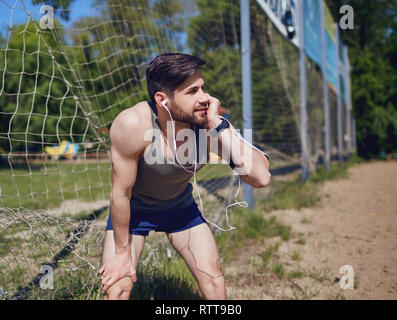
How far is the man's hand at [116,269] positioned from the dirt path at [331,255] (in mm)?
1065

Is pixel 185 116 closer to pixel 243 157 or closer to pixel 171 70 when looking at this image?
pixel 171 70

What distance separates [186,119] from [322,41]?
770 cm

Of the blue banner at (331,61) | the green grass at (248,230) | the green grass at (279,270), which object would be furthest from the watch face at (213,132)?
the blue banner at (331,61)

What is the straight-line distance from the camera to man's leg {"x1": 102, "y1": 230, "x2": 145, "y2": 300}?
1.58 metres

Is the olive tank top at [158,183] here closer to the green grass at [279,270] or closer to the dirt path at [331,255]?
the dirt path at [331,255]

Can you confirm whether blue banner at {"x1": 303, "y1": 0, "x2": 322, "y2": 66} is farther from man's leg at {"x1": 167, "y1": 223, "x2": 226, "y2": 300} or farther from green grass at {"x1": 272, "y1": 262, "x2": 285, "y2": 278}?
man's leg at {"x1": 167, "y1": 223, "x2": 226, "y2": 300}

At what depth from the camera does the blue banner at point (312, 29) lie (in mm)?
6684

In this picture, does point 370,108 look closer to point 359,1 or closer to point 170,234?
point 359,1

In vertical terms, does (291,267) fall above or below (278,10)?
below

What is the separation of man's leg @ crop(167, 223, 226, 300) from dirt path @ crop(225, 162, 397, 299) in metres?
0.81

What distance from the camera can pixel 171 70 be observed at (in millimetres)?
1528

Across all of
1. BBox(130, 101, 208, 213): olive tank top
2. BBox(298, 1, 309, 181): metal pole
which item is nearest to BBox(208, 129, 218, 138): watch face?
BBox(130, 101, 208, 213): olive tank top

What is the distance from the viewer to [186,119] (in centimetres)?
160
